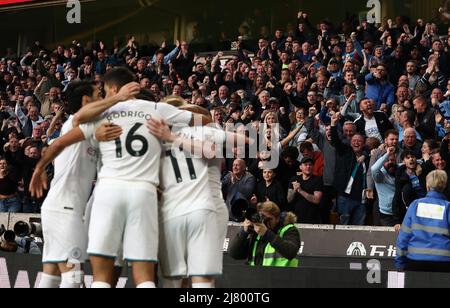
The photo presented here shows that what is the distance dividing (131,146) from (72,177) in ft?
2.94

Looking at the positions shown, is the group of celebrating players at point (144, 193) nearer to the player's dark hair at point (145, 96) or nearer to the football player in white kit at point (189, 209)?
the football player in white kit at point (189, 209)

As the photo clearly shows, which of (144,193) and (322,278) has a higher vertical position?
(144,193)

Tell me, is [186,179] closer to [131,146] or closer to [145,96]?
[131,146]

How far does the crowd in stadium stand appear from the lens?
13203mm

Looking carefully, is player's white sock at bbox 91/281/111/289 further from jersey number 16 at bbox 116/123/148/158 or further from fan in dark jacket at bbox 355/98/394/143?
fan in dark jacket at bbox 355/98/394/143

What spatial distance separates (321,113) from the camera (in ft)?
48.9

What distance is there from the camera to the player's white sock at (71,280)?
8219mm

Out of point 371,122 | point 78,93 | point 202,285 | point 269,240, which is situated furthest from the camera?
point 371,122

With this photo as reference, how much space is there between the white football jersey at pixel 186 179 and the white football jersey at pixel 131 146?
0.56 feet

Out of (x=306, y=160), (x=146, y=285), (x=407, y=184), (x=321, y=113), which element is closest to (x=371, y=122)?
(x=321, y=113)

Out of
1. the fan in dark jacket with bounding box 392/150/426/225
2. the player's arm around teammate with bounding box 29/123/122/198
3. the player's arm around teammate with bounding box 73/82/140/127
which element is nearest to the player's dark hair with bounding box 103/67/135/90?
the player's arm around teammate with bounding box 73/82/140/127

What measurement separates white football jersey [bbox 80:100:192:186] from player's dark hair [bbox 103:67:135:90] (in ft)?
0.82
